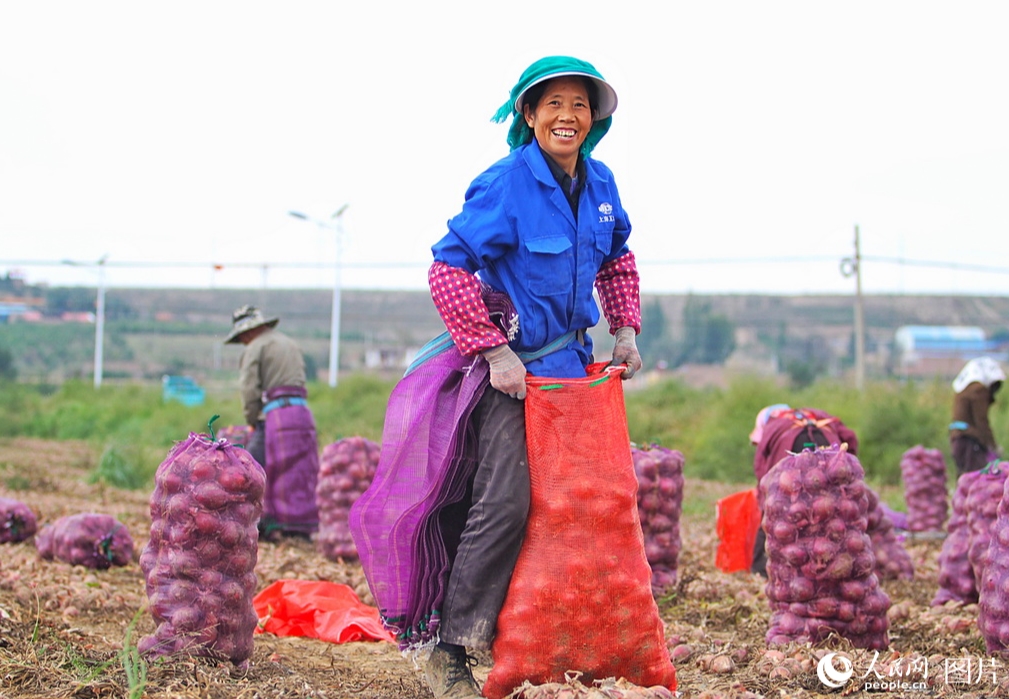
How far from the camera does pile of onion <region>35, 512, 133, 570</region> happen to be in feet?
21.2

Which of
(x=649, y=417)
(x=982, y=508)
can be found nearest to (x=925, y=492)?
(x=982, y=508)

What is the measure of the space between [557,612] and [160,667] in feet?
4.11

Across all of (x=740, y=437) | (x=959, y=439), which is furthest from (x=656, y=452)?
(x=740, y=437)

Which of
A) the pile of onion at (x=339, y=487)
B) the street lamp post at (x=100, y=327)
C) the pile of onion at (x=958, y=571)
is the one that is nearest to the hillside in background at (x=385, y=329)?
the street lamp post at (x=100, y=327)

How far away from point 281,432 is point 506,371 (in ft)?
16.3

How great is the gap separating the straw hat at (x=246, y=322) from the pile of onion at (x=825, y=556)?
16.1ft

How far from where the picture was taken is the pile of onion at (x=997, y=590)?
4066mm

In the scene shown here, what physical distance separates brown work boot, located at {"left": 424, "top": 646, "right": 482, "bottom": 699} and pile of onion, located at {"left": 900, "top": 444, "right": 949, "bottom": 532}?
6492 millimetres

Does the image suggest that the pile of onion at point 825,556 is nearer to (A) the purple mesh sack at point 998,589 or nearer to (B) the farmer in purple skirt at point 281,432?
(A) the purple mesh sack at point 998,589

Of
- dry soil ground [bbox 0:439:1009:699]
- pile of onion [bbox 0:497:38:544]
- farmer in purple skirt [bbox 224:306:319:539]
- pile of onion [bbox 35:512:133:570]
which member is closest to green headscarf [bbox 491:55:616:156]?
dry soil ground [bbox 0:439:1009:699]

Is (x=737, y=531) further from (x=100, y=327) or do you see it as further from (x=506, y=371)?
(x=100, y=327)

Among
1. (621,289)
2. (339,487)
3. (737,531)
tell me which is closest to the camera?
(621,289)

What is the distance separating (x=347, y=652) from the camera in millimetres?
4590

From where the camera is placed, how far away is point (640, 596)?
3576 millimetres
